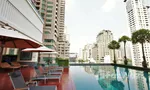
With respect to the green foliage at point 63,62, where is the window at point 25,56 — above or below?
above

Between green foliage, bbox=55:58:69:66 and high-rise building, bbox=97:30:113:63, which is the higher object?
high-rise building, bbox=97:30:113:63

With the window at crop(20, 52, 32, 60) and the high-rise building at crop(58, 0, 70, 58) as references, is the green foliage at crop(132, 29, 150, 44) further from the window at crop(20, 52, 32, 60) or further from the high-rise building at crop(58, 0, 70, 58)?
the high-rise building at crop(58, 0, 70, 58)

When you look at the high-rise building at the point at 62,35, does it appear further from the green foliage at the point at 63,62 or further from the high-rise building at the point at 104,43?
the green foliage at the point at 63,62

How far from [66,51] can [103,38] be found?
49.5 m

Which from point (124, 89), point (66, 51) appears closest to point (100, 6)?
point (124, 89)

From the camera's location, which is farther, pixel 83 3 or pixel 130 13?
pixel 130 13

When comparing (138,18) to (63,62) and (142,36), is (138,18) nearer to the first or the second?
(142,36)

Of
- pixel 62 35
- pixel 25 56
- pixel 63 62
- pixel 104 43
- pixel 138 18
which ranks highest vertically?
pixel 138 18

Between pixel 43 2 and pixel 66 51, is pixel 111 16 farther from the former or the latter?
pixel 66 51

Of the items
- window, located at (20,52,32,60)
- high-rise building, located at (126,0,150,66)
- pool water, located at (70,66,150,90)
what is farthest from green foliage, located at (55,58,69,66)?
high-rise building, located at (126,0,150,66)

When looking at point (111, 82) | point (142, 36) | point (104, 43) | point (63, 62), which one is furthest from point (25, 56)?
point (104, 43)

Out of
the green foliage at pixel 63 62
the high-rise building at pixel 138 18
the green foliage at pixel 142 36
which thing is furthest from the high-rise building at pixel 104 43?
the green foliage at pixel 63 62

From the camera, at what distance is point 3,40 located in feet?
12.3

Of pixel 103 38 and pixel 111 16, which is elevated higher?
pixel 103 38
